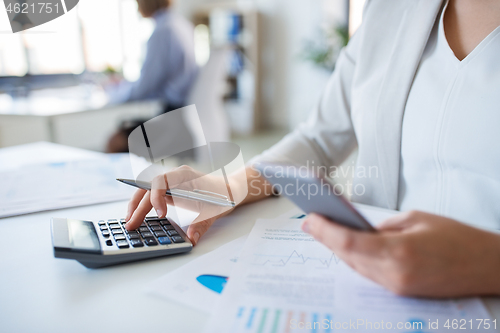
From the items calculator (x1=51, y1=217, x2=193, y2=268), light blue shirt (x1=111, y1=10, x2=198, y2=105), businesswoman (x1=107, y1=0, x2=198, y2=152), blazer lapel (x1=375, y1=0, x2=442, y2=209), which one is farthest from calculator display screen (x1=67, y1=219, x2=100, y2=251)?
light blue shirt (x1=111, y1=10, x2=198, y2=105)

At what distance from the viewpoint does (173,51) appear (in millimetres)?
2338

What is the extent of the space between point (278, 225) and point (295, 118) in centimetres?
408

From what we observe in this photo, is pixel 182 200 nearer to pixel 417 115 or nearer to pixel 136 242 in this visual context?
pixel 136 242

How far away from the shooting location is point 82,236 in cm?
49

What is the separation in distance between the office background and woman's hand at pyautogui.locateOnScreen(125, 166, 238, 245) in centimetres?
207

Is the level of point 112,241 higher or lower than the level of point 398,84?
lower

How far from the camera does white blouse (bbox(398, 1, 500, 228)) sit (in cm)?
57

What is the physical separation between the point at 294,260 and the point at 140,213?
0.24 metres

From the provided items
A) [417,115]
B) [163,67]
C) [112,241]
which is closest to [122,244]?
[112,241]

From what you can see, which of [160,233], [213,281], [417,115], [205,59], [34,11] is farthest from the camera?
[205,59]

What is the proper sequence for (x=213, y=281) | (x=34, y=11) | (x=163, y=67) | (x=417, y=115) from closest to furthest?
(x=213, y=281)
(x=417, y=115)
(x=34, y=11)
(x=163, y=67)

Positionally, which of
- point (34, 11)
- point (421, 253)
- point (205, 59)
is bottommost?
point (205, 59)

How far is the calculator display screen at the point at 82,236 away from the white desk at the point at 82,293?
0.03m

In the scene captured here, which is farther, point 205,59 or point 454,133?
point 205,59
